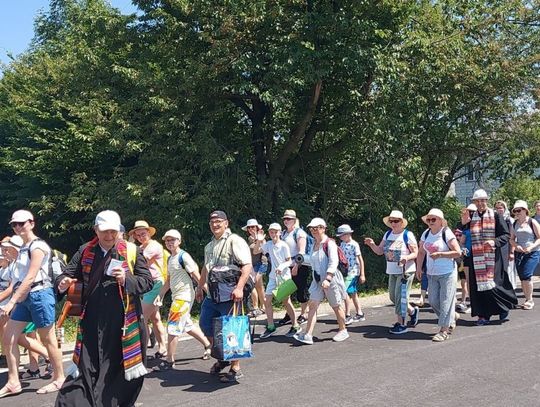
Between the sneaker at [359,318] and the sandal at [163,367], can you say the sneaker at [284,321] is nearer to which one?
the sneaker at [359,318]

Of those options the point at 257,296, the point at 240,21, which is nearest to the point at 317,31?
the point at 240,21

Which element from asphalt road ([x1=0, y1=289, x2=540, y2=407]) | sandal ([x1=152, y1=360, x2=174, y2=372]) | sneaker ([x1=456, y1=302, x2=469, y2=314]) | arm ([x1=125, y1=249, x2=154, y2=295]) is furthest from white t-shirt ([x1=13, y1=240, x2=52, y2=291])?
sneaker ([x1=456, y1=302, x2=469, y2=314])

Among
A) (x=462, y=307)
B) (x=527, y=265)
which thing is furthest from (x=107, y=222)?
(x=527, y=265)

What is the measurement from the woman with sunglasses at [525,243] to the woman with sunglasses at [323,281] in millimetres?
3915

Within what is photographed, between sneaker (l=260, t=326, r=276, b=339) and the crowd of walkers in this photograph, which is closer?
the crowd of walkers

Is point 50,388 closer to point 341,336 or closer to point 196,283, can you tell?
point 196,283

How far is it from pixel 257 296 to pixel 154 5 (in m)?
8.49

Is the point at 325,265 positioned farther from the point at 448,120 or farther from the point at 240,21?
the point at 448,120

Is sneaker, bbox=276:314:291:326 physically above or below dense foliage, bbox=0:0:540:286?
below

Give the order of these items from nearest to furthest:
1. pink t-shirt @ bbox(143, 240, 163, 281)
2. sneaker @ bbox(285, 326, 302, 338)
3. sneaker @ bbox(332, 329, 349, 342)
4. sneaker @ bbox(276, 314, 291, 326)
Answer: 1. pink t-shirt @ bbox(143, 240, 163, 281)
2. sneaker @ bbox(332, 329, 349, 342)
3. sneaker @ bbox(285, 326, 302, 338)
4. sneaker @ bbox(276, 314, 291, 326)

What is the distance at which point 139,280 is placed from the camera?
4.67 metres

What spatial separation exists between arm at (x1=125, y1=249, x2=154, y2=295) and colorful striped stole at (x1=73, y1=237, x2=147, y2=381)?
0.06 metres

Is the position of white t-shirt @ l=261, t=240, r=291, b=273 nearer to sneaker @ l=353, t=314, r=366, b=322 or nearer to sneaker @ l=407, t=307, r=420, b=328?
sneaker @ l=353, t=314, r=366, b=322

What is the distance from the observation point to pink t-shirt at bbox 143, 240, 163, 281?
24.0 feet
